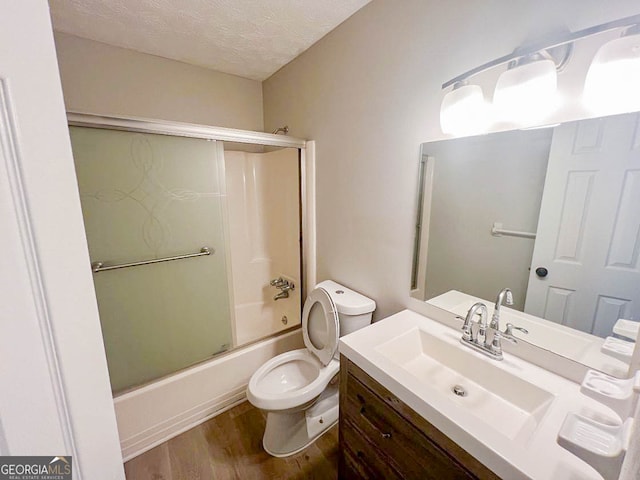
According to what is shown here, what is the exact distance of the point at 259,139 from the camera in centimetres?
175

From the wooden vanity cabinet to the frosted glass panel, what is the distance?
1.07m

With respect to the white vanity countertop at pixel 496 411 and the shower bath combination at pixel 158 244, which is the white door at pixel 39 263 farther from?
the shower bath combination at pixel 158 244

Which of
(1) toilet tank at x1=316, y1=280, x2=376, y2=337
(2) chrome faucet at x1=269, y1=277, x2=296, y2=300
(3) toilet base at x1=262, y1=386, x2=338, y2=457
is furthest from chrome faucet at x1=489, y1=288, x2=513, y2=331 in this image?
(2) chrome faucet at x1=269, y1=277, x2=296, y2=300

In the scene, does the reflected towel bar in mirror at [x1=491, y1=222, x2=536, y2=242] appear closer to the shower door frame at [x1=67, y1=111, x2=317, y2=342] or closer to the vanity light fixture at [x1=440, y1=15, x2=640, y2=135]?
the vanity light fixture at [x1=440, y1=15, x2=640, y2=135]

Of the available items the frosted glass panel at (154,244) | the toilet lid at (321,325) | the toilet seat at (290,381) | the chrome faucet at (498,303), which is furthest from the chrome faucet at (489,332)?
the frosted glass panel at (154,244)

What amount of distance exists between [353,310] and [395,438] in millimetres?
634

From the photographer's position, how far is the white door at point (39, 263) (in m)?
0.44

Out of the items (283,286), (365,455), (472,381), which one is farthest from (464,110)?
(283,286)

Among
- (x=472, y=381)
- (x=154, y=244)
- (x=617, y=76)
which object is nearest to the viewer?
(x=617, y=76)

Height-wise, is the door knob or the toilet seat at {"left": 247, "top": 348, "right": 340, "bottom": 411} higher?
the door knob

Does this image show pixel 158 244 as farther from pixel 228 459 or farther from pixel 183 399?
pixel 228 459

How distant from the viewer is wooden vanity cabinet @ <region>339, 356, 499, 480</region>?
75 centimetres

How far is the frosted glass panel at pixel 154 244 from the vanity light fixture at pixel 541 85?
4.63 feet

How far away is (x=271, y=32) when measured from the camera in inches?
62.1
